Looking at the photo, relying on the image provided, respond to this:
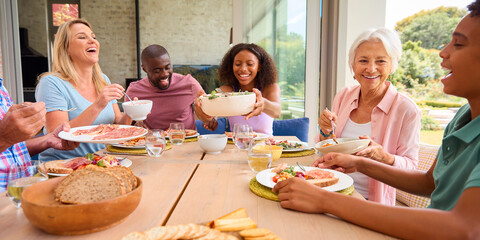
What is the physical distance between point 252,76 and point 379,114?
122cm

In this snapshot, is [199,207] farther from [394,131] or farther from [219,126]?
[219,126]

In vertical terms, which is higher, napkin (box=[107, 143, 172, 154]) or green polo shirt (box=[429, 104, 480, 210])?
green polo shirt (box=[429, 104, 480, 210])

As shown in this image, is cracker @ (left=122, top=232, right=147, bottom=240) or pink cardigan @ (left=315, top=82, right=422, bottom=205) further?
pink cardigan @ (left=315, top=82, right=422, bottom=205)

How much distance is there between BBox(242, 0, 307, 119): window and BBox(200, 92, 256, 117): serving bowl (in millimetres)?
2080

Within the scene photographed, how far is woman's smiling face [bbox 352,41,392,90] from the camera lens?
1.92 m

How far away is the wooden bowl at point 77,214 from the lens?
2.45 ft

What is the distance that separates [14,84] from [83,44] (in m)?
2.36

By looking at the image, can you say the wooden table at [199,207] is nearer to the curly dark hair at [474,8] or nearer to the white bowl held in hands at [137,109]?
the white bowl held in hands at [137,109]

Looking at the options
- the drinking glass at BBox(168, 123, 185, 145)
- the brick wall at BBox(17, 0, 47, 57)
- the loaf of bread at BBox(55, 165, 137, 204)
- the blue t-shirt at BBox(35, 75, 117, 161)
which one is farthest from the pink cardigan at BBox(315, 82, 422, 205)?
the brick wall at BBox(17, 0, 47, 57)

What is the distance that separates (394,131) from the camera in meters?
1.83

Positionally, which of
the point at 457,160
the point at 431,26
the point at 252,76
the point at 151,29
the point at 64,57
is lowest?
the point at 457,160

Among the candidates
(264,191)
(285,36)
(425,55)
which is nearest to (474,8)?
(264,191)

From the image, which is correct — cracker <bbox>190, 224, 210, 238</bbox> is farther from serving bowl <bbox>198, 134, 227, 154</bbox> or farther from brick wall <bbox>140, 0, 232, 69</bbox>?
brick wall <bbox>140, 0, 232, 69</bbox>

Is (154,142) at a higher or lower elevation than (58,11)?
lower
